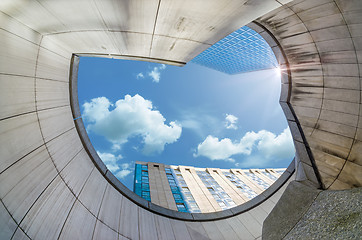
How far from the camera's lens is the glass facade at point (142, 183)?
26119mm

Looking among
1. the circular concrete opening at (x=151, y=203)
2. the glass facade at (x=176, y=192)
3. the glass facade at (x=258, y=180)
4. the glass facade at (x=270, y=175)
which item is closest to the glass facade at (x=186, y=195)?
the glass facade at (x=176, y=192)

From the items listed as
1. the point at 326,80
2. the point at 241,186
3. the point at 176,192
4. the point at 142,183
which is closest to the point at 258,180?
the point at 241,186

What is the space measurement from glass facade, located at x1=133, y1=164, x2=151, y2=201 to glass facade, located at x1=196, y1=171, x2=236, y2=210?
1299 cm

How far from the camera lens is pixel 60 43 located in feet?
15.3

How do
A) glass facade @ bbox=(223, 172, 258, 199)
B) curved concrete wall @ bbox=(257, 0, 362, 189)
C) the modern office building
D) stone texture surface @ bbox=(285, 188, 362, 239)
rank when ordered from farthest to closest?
glass facade @ bbox=(223, 172, 258, 199) < the modern office building < curved concrete wall @ bbox=(257, 0, 362, 189) < stone texture surface @ bbox=(285, 188, 362, 239)

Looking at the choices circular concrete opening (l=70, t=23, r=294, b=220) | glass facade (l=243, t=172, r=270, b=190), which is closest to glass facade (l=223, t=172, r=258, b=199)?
glass facade (l=243, t=172, r=270, b=190)

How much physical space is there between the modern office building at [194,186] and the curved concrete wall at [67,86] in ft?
66.8

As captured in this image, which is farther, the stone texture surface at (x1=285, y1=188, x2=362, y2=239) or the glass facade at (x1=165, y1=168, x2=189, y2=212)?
the glass facade at (x1=165, y1=168, x2=189, y2=212)

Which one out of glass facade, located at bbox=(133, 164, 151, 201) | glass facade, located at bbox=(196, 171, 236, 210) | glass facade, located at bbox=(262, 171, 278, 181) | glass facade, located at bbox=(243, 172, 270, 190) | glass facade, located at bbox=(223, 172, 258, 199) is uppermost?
glass facade, located at bbox=(133, 164, 151, 201)

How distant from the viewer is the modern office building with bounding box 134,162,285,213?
26.5 metres

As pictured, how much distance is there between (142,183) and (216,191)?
15386 mm

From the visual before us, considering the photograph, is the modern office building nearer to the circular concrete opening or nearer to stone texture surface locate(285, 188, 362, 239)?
the circular concrete opening

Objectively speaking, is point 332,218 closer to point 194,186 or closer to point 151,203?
point 151,203

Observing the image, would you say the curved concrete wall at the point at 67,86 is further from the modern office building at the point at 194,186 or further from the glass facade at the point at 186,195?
the glass facade at the point at 186,195
